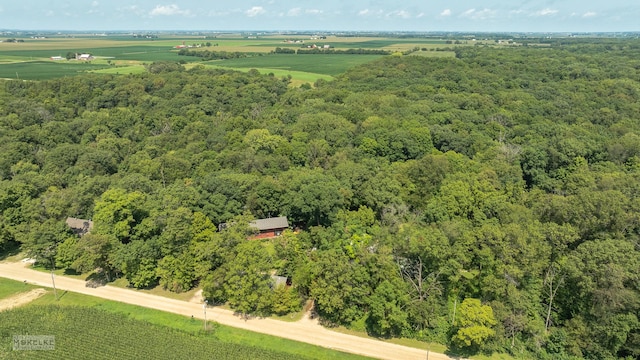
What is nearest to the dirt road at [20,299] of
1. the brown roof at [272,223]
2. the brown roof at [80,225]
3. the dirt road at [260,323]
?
the dirt road at [260,323]

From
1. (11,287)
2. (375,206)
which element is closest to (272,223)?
(375,206)

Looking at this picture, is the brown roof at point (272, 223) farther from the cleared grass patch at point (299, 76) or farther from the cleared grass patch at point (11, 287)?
the cleared grass patch at point (299, 76)

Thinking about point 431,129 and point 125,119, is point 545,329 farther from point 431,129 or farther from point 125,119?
point 125,119

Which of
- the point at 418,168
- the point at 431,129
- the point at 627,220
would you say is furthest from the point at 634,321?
the point at 431,129

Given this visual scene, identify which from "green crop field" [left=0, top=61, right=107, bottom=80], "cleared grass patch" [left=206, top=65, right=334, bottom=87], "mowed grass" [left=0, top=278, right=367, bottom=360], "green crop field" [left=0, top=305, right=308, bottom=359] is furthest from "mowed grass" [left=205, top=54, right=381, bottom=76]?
"green crop field" [left=0, top=305, right=308, bottom=359]

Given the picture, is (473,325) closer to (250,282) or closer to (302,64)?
(250,282)

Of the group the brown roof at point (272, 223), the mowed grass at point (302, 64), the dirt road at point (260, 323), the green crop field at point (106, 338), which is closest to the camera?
the green crop field at point (106, 338)
